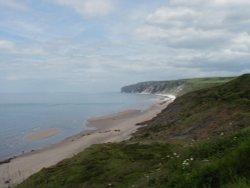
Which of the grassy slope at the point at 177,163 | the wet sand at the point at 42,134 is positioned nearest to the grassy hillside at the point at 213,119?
the grassy slope at the point at 177,163

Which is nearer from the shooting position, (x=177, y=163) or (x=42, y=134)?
(x=177, y=163)

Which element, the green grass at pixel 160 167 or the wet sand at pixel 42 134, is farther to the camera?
the wet sand at pixel 42 134

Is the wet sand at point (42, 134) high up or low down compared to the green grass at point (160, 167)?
down

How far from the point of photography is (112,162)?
877 inches

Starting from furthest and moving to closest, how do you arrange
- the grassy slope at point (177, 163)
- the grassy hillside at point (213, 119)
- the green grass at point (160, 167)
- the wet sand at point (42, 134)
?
the wet sand at point (42, 134)
the grassy hillside at point (213, 119)
the grassy slope at point (177, 163)
the green grass at point (160, 167)

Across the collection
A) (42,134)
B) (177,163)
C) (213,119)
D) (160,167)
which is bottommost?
(42,134)

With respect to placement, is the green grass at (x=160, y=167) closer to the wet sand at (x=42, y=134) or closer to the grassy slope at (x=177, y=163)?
the grassy slope at (x=177, y=163)

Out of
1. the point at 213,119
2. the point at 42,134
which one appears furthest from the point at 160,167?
the point at 42,134

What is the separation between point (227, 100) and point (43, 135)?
36648mm

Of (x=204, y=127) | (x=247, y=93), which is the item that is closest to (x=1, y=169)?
(x=204, y=127)

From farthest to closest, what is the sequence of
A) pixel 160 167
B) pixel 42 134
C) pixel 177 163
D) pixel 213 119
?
1. pixel 42 134
2. pixel 213 119
3. pixel 160 167
4. pixel 177 163

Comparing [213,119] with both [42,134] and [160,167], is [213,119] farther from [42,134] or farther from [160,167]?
[42,134]

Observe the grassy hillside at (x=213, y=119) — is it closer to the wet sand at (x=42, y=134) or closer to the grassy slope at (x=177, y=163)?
the grassy slope at (x=177, y=163)

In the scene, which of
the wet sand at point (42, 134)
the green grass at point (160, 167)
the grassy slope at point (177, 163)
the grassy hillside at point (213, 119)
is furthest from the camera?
the wet sand at point (42, 134)
